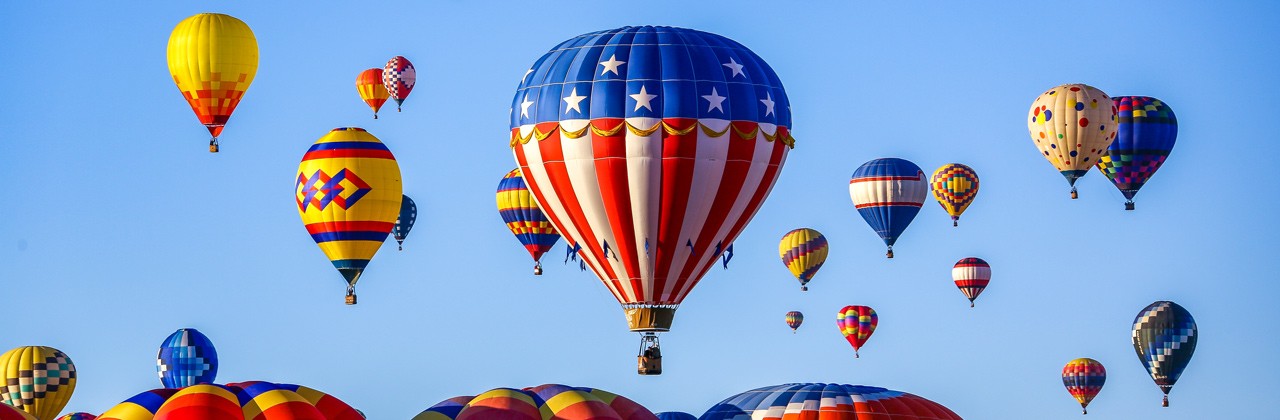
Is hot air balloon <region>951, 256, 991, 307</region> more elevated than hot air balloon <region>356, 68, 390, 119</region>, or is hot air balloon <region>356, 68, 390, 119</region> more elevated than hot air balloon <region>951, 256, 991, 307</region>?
hot air balloon <region>356, 68, 390, 119</region>

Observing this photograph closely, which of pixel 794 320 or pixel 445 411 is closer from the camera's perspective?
pixel 445 411

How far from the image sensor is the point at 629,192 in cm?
4944

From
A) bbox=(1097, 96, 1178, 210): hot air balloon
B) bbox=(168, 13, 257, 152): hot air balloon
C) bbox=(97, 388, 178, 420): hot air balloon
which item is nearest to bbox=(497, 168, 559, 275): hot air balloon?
bbox=(168, 13, 257, 152): hot air balloon

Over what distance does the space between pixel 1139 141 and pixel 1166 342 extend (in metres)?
6.73

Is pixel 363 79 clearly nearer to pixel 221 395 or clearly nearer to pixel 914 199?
pixel 914 199

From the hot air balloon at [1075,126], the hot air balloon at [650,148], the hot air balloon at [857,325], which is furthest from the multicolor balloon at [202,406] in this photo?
the hot air balloon at [857,325]

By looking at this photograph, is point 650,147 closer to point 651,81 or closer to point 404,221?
point 651,81

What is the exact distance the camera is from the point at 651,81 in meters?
Result: 49.1

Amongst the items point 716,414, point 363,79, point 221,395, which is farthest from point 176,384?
point 221,395

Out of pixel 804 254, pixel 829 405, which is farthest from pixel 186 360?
pixel 829 405

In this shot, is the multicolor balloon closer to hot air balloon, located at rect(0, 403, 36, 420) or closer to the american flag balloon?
hot air balloon, located at rect(0, 403, 36, 420)

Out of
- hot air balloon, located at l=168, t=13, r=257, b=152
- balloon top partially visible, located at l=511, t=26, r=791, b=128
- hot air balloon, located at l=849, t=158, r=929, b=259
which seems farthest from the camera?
Answer: hot air balloon, located at l=849, t=158, r=929, b=259

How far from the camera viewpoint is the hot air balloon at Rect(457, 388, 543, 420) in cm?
4397

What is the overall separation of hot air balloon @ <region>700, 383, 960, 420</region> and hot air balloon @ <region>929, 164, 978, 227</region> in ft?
56.3
